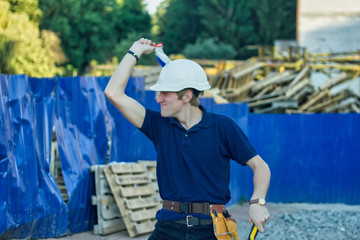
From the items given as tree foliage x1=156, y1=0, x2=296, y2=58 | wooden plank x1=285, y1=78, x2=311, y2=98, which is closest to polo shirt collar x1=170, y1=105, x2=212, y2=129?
wooden plank x1=285, y1=78, x2=311, y2=98

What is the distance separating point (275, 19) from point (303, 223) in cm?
5362

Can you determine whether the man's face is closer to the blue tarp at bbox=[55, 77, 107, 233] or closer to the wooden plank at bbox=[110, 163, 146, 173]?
the blue tarp at bbox=[55, 77, 107, 233]

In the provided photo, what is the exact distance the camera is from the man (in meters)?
3.95

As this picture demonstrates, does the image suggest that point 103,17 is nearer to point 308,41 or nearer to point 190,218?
point 308,41

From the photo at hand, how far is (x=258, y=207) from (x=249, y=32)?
6034 cm

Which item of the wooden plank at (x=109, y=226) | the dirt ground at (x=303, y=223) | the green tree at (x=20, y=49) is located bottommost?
the dirt ground at (x=303, y=223)

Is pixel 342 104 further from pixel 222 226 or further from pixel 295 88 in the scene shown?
pixel 222 226

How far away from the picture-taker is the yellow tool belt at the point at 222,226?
12.8 feet

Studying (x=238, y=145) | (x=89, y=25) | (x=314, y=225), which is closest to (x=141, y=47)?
(x=238, y=145)

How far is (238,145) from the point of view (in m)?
3.95

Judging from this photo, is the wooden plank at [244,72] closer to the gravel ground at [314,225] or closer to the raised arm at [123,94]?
the gravel ground at [314,225]

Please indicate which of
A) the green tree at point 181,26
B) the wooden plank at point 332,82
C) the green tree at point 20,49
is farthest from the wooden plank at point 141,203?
the green tree at point 181,26

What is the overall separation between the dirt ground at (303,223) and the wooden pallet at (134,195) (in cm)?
22

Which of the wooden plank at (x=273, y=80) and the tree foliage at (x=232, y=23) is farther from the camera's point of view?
the tree foliage at (x=232, y=23)
